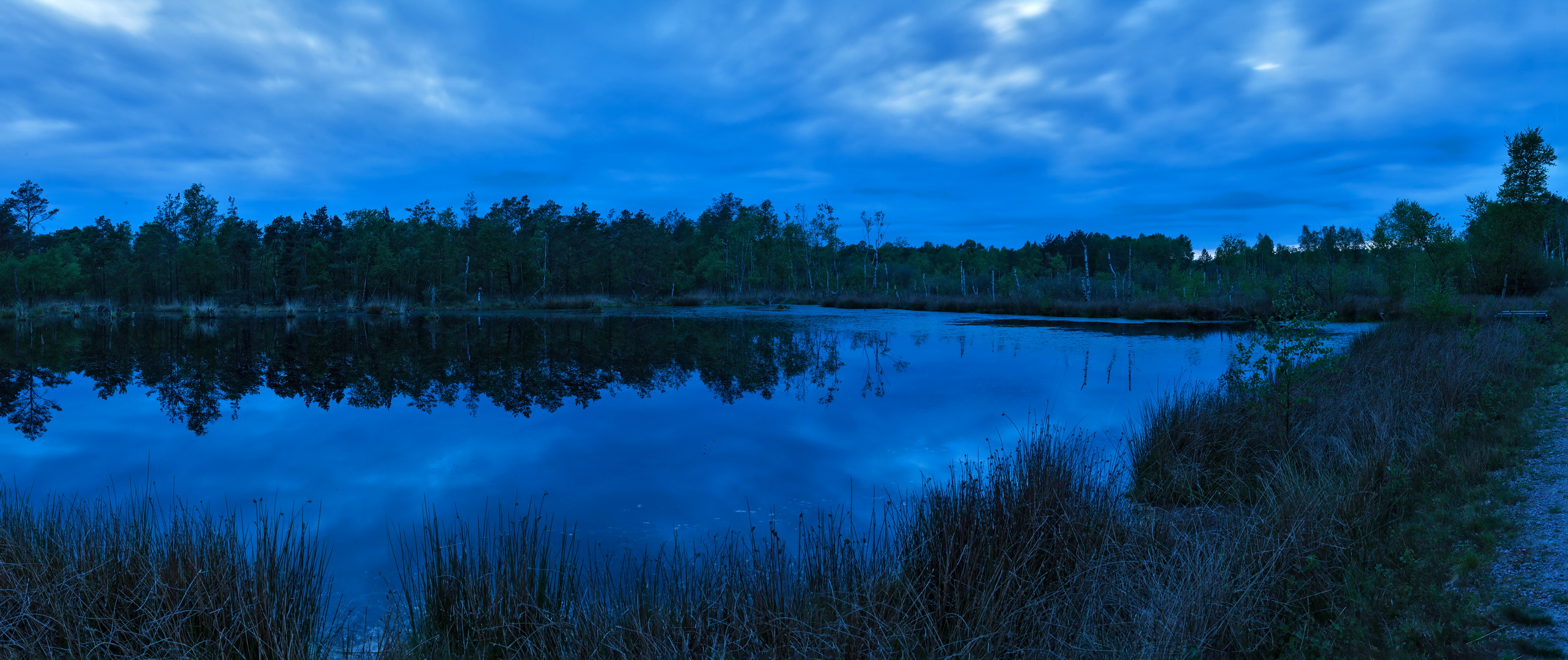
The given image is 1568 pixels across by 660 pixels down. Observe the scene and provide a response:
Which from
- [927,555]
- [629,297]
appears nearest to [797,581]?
[927,555]

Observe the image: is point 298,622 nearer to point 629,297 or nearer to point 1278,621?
point 1278,621

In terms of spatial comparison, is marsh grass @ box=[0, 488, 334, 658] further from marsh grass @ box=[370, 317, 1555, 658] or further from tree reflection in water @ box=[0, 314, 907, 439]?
tree reflection in water @ box=[0, 314, 907, 439]

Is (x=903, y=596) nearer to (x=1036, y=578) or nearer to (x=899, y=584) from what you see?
(x=899, y=584)

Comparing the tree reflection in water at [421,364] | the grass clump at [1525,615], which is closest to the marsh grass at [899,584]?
the grass clump at [1525,615]

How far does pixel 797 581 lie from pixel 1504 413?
984 centimetres

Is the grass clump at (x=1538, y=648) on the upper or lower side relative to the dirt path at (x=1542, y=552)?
lower

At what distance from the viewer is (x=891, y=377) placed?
16203 mm

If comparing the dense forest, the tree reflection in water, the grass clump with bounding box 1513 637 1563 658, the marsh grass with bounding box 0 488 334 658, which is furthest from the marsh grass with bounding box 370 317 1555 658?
the dense forest

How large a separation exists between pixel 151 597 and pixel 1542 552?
8485 millimetres

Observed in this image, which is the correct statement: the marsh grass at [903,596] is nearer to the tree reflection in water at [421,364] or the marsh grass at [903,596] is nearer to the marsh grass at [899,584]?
the marsh grass at [899,584]

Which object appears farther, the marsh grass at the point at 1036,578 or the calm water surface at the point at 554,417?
the calm water surface at the point at 554,417

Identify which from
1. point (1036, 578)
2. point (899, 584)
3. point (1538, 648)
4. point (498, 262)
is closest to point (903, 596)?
point (899, 584)

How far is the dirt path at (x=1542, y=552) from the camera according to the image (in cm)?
383

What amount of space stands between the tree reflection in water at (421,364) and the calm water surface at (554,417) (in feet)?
0.39
